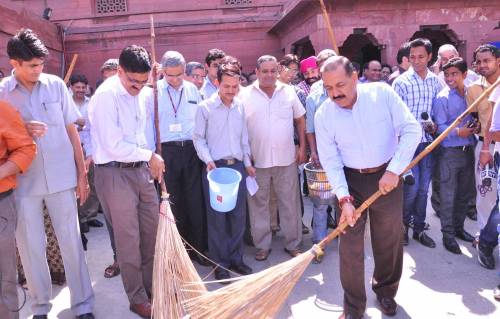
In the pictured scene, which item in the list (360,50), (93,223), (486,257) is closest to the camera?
(486,257)

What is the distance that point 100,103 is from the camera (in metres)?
2.89

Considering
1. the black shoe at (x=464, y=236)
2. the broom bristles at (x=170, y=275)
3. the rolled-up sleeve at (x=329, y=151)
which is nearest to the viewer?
the broom bristles at (x=170, y=275)

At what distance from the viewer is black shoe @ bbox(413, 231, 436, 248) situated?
13.7 ft

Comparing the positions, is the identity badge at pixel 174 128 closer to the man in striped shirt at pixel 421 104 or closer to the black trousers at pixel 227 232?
the black trousers at pixel 227 232

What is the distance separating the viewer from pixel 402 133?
2.71 meters

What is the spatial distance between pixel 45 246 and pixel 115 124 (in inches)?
41.8

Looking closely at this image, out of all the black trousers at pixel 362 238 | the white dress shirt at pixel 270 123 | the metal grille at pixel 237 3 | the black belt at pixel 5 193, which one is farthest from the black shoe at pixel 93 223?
the metal grille at pixel 237 3

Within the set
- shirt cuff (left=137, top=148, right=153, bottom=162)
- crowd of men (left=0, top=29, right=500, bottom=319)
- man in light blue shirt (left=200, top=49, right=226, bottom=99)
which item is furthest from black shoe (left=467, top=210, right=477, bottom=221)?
shirt cuff (left=137, top=148, right=153, bottom=162)

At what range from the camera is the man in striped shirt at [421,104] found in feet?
13.5

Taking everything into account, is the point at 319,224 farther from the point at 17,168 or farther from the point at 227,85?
the point at 17,168

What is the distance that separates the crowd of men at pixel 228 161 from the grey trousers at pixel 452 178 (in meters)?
0.01

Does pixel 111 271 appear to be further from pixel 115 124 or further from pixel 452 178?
pixel 452 178

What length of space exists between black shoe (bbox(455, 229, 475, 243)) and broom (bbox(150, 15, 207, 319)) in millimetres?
2903

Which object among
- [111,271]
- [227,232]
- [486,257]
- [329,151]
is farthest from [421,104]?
[111,271]
